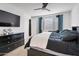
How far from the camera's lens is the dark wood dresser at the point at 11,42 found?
240 cm

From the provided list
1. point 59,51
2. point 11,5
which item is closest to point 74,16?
point 59,51

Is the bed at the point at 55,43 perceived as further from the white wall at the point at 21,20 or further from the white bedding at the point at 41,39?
the white wall at the point at 21,20

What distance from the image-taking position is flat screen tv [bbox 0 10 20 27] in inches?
93.9

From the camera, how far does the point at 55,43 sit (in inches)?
82.3

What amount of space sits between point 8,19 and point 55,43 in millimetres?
1201

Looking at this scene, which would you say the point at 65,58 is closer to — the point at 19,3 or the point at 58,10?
the point at 58,10

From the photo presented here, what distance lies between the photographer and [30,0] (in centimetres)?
197

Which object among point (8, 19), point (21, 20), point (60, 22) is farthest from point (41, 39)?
point (8, 19)

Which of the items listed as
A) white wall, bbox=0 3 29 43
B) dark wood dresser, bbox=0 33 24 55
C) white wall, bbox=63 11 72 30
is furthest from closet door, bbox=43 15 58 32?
dark wood dresser, bbox=0 33 24 55

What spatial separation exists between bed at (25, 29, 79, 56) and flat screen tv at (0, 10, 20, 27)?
1.73 ft

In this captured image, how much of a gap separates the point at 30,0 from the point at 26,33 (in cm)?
74

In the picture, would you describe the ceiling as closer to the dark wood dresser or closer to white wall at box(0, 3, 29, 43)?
white wall at box(0, 3, 29, 43)

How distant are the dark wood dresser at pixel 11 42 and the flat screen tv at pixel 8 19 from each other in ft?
0.86

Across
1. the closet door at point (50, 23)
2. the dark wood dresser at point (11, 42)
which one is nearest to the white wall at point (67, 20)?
the closet door at point (50, 23)
